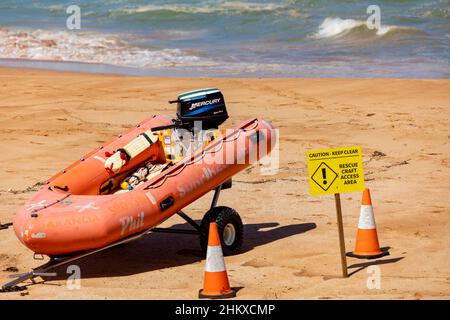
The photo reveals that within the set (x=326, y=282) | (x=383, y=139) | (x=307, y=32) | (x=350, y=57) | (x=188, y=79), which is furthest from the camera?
(x=307, y=32)

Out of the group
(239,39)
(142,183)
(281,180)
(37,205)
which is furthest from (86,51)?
(37,205)

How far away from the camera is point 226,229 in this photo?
398 inches

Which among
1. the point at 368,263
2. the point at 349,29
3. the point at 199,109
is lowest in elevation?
Answer: the point at 368,263

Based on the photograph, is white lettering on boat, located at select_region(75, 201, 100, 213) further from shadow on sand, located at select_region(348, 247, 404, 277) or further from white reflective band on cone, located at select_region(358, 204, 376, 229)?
white reflective band on cone, located at select_region(358, 204, 376, 229)

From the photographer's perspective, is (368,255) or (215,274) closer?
(215,274)

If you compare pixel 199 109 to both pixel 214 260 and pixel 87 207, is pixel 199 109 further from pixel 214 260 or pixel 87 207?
pixel 214 260

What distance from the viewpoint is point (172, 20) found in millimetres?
36281

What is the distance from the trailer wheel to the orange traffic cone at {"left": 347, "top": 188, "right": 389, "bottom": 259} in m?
1.12

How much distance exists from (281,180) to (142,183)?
12.1ft

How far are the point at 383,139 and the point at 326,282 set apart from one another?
7027mm

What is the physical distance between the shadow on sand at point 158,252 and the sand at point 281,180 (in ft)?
0.06

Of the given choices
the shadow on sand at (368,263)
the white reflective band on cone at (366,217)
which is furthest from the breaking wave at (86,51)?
the shadow on sand at (368,263)
